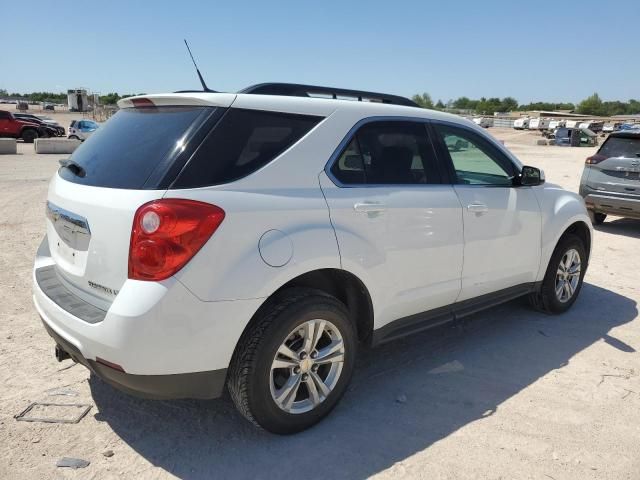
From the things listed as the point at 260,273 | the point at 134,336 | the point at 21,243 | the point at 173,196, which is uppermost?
the point at 173,196

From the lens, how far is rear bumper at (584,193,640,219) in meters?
8.38

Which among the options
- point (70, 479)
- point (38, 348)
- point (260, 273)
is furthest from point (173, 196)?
point (38, 348)

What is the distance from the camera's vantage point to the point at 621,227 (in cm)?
964

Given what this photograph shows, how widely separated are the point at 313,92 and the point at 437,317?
5.71 ft

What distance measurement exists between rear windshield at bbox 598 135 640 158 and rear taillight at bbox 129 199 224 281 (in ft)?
27.8

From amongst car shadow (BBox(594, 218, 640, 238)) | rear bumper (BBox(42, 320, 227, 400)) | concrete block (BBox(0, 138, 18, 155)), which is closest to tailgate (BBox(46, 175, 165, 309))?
rear bumper (BBox(42, 320, 227, 400))

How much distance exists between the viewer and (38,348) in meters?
3.80

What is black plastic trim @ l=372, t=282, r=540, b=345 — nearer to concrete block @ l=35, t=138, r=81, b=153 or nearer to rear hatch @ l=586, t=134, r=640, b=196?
rear hatch @ l=586, t=134, r=640, b=196

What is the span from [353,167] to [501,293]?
1873 mm

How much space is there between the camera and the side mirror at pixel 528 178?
4.10 m

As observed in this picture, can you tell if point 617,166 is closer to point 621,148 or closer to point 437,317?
point 621,148

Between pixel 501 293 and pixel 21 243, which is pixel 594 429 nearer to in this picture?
pixel 501 293

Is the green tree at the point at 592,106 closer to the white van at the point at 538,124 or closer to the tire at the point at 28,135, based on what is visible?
the white van at the point at 538,124

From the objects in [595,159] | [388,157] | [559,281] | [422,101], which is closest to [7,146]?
[595,159]
